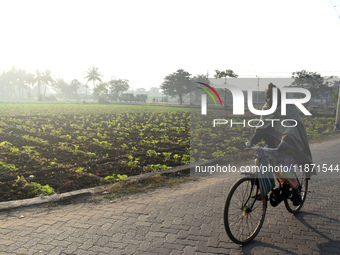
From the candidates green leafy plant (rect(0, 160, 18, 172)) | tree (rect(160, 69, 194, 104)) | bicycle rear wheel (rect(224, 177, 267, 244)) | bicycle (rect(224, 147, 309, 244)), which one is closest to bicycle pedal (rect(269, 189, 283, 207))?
bicycle (rect(224, 147, 309, 244))

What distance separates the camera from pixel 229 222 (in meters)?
3.99

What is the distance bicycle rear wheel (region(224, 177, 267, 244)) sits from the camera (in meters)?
3.99

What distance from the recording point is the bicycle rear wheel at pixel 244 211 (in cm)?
399

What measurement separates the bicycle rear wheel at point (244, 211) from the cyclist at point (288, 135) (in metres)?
0.57

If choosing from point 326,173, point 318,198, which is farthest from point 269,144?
point 326,173

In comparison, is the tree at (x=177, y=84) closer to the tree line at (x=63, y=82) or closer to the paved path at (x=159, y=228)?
the tree line at (x=63, y=82)

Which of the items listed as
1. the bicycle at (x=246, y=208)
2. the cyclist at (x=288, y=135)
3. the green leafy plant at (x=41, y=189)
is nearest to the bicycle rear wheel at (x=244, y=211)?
the bicycle at (x=246, y=208)

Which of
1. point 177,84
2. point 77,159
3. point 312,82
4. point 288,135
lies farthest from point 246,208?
point 177,84

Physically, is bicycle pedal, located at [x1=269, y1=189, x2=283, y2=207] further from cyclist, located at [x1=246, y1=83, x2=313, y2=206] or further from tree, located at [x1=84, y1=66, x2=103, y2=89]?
tree, located at [x1=84, y1=66, x2=103, y2=89]

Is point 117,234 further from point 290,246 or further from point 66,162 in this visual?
point 66,162

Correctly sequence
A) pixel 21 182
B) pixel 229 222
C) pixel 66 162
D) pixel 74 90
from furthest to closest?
pixel 74 90 < pixel 66 162 < pixel 21 182 < pixel 229 222

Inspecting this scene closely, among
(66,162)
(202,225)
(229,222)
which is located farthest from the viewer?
(66,162)

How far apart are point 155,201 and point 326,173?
16.3 feet

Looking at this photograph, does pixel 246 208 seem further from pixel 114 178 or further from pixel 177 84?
pixel 177 84
